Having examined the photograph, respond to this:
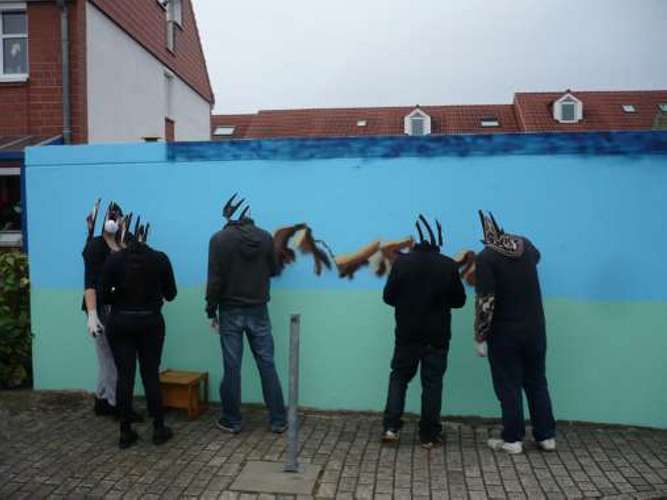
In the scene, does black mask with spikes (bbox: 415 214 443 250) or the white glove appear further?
black mask with spikes (bbox: 415 214 443 250)

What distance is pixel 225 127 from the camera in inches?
2037

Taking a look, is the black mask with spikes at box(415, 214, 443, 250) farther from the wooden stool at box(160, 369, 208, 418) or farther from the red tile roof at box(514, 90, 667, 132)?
the red tile roof at box(514, 90, 667, 132)

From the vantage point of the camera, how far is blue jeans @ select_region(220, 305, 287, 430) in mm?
5262

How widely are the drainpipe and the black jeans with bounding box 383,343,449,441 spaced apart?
9658 millimetres

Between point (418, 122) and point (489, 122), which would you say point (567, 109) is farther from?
point (418, 122)

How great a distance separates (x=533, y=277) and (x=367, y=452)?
1771 millimetres

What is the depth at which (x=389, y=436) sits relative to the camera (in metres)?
5.02

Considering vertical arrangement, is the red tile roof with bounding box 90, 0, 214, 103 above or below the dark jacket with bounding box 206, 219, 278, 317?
above

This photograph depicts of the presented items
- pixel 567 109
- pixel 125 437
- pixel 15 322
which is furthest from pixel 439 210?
pixel 567 109

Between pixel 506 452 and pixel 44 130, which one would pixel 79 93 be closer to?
pixel 44 130

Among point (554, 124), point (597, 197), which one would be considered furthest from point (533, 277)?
point (554, 124)

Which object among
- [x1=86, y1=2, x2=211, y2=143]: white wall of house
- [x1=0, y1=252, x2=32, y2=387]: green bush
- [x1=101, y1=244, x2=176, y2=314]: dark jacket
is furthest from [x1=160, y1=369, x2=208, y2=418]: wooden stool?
[x1=86, y1=2, x2=211, y2=143]: white wall of house

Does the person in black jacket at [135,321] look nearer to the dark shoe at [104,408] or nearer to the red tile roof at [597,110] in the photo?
the dark shoe at [104,408]

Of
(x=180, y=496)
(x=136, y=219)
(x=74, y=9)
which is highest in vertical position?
(x=74, y=9)
